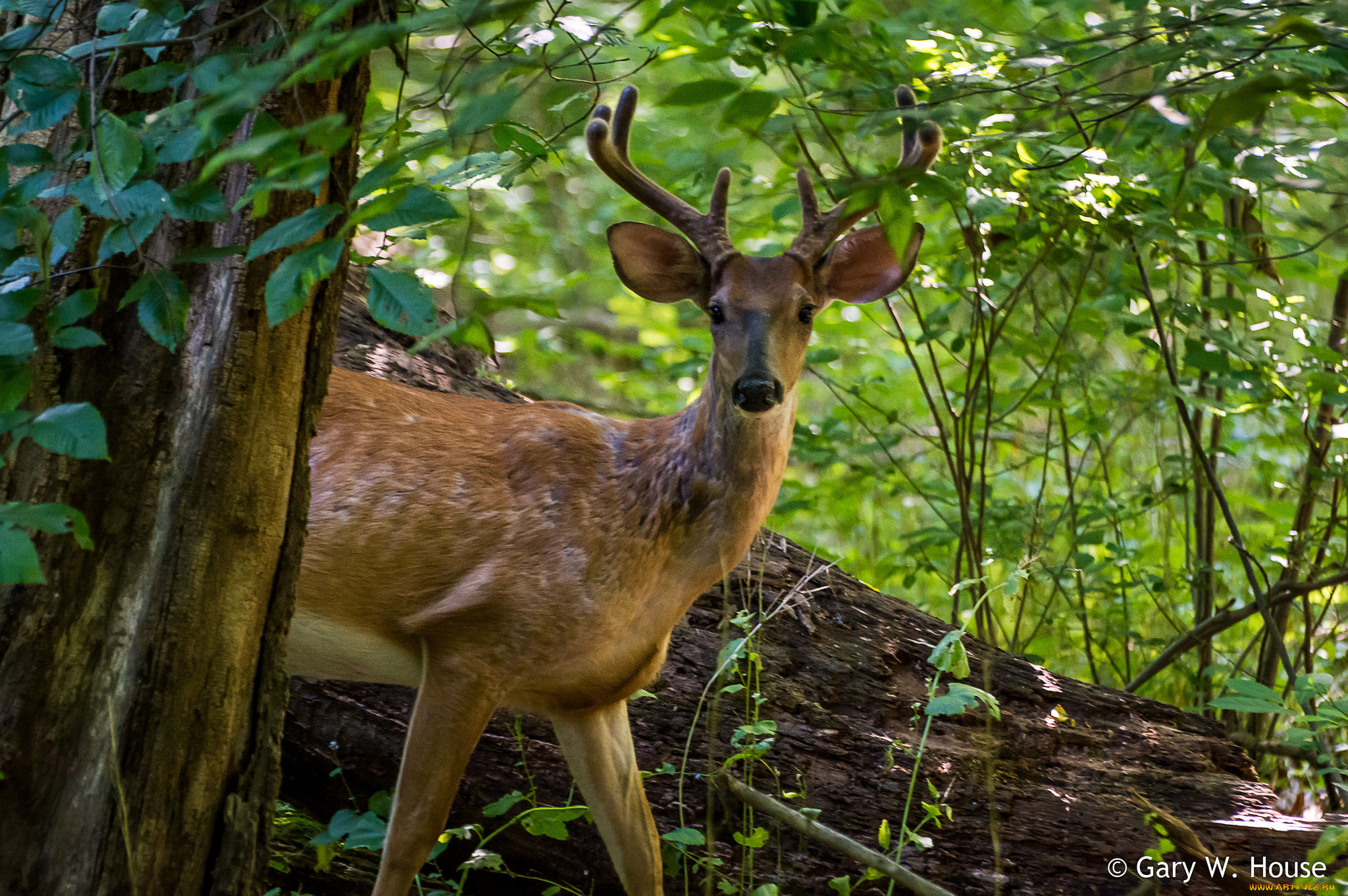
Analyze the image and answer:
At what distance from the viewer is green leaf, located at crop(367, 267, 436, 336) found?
173 cm

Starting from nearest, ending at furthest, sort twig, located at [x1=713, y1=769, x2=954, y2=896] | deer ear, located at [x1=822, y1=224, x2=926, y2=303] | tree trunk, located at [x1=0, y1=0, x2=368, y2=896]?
tree trunk, located at [x1=0, y1=0, x2=368, y2=896] → twig, located at [x1=713, y1=769, x2=954, y2=896] → deer ear, located at [x1=822, y1=224, x2=926, y2=303]

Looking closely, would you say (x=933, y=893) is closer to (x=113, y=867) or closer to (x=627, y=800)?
(x=627, y=800)

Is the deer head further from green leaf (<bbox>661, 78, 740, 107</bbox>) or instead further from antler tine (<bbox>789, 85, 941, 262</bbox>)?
green leaf (<bbox>661, 78, 740, 107</bbox>)

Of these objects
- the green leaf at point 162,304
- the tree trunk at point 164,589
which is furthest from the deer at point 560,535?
the green leaf at point 162,304

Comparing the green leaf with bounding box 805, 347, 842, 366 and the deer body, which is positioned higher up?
the green leaf with bounding box 805, 347, 842, 366

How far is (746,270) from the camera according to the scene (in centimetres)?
386

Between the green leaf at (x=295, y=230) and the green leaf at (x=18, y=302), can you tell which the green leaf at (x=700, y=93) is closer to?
the green leaf at (x=295, y=230)

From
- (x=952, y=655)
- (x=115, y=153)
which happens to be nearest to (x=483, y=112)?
(x=115, y=153)

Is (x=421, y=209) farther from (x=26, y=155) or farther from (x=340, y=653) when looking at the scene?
(x=340, y=653)

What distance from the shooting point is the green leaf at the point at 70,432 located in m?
1.82

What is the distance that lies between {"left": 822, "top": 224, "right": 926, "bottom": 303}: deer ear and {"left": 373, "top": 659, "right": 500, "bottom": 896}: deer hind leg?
6.04ft

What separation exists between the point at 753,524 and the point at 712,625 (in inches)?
30.6

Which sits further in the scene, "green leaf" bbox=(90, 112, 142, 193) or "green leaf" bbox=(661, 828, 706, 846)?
"green leaf" bbox=(661, 828, 706, 846)

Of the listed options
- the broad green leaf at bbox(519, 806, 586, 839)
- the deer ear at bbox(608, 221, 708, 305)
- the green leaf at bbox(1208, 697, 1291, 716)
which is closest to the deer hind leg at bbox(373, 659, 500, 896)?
the broad green leaf at bbox(519, 806, 586, 839)
